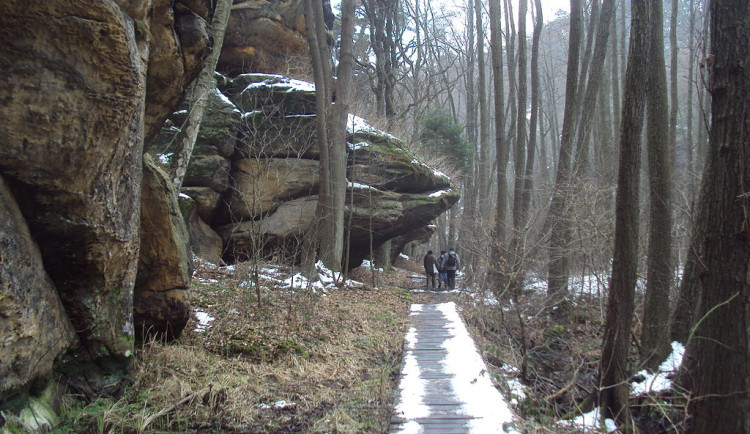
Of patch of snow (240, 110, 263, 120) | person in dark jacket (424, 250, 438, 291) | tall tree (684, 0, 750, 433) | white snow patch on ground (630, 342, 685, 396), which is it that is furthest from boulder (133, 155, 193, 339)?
person in dark jacket (424, 250, 438, 291)

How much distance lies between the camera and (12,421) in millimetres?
3277

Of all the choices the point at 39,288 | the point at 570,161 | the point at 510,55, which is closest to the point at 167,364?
the point at 39,288

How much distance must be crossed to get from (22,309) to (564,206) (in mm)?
11461

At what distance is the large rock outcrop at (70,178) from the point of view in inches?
141

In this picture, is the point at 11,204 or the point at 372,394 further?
the point at 372,394

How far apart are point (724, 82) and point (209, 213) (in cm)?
1225

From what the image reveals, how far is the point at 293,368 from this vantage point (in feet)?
20.3

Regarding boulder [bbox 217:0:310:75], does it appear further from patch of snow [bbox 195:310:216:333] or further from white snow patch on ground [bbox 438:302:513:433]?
white snow patch on ground [bbox 438:302:513:433]

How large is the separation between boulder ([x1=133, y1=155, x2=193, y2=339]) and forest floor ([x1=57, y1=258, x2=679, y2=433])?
0.29 metres

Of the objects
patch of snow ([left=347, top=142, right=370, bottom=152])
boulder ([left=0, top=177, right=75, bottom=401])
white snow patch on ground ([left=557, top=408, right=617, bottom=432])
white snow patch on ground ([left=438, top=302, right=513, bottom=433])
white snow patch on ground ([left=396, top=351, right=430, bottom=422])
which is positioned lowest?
white snow patch on ground ([left=557, top=408, right=617, bottom=432])

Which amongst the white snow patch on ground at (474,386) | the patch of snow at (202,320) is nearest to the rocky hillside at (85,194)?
the patch of snow at (202,320)

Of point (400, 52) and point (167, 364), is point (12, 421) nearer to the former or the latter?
point (167, 364)

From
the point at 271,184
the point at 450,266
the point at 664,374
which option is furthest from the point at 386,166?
the point at 664,374

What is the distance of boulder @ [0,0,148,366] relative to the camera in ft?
12.0
